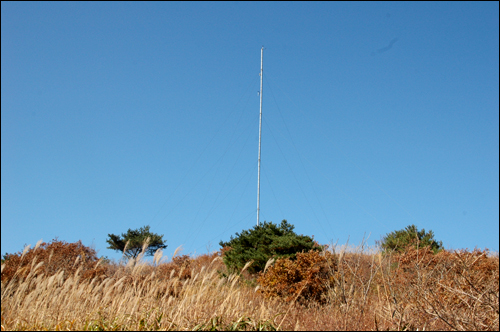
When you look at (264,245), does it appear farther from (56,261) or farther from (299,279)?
(56,261)

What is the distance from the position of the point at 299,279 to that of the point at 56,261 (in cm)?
687

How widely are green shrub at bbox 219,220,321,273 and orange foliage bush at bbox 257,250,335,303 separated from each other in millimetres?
1326

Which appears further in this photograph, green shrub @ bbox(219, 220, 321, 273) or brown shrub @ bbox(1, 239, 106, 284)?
green shrub @ bbox(219, 220, 321, 273)

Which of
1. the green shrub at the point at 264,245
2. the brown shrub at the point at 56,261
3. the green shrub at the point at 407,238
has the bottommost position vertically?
the brown shrub at the point at 56,261

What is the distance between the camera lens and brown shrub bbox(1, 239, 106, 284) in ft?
33.2

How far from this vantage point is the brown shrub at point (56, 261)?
33.2 ft

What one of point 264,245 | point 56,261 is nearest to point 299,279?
point 264,245

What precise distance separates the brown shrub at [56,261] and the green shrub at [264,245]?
5.09m

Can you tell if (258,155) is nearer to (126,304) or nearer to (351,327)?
(126,304)

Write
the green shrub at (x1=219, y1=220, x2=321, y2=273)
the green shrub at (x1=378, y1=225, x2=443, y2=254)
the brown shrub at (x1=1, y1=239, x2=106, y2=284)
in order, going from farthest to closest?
the green shrub at (x1=378, y1=225, x2=443, y2=254) → the green shrub at (x1=219, y1=220, x2=321, y2=273) → the brown shrub at (x1=1, y1=239, x2=106, y2=284)

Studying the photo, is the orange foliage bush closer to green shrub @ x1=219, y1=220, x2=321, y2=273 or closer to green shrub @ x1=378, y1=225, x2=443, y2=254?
green shrub @ x1=219, y1=220, x2=321, y2=273

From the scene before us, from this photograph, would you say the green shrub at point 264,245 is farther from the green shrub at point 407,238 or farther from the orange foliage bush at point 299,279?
the green shrub at point 407,238

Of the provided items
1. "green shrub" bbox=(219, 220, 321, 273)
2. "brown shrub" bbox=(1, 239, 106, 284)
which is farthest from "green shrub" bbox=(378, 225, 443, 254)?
"brown shrub" bbox=(1, 239, 106, 284)

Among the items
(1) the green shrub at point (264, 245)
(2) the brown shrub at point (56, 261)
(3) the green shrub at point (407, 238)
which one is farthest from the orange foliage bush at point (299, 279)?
(3) the green shrub at point (407, 238)
